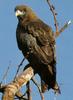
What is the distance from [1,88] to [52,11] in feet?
7.01

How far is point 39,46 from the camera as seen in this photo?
6.85 metres

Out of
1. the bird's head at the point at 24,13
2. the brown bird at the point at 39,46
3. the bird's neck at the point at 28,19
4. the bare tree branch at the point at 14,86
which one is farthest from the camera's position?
the bird's head at the point at 24,13

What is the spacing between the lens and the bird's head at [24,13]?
792 centimetres

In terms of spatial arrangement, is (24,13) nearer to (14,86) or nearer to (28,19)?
(28,19)

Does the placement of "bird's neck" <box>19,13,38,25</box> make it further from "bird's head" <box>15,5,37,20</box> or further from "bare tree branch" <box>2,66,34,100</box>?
"bare tree branch" <box>2,66,34,100</box>

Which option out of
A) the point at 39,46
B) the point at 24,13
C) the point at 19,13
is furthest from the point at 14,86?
the point at 24,13

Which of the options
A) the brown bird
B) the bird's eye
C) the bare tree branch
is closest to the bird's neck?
the brown bird

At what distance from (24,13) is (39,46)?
1521 mm

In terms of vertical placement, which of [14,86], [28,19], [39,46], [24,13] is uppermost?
[14,86]

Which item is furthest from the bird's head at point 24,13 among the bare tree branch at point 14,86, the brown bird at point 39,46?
the bare tree branch at point 14,86

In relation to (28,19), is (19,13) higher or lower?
higher

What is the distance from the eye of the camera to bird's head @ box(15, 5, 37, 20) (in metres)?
7.92

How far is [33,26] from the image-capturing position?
24.4 feet

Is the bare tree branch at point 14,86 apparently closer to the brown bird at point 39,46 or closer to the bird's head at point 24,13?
the brown bird at point 39,46
